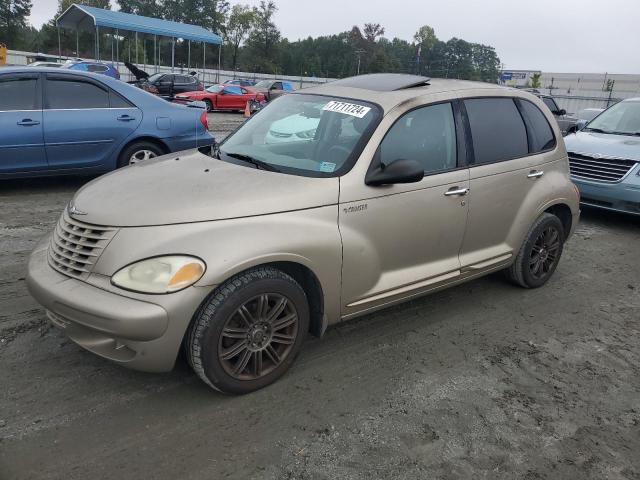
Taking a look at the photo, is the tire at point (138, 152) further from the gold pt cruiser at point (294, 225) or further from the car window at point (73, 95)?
the gold pt cruiser at point (294, 225)

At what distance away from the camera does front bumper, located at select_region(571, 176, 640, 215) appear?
6964 mm

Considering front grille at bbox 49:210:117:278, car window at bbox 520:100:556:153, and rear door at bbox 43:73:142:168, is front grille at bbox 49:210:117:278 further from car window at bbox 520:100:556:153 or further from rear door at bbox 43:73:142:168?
rear door at bbox 43:73:142:168

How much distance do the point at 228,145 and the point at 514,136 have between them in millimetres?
2329

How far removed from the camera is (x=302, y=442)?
8.82 ft

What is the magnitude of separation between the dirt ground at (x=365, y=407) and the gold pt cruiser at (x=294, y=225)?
12.1 inches

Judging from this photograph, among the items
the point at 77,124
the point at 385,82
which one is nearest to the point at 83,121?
the point at 77,124

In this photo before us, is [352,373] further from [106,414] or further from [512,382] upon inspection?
[106,414]

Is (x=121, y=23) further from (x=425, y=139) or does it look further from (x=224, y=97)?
(x=425, y=139)

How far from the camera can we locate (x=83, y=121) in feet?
22.3

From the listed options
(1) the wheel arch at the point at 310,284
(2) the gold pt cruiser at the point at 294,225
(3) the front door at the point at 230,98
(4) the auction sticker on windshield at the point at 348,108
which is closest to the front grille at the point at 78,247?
(2) the gold pt cruiser at the point at 294,225

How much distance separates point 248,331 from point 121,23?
34590mm

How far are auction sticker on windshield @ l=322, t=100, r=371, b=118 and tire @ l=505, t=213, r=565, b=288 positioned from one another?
76.6 inches

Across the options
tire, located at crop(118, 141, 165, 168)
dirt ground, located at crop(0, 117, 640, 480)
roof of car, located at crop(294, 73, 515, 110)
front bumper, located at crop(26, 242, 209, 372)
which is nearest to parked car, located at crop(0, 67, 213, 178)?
tire, located at crop(118, 141, 165, 168)

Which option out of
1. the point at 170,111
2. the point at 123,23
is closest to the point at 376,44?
the point at 123,23
